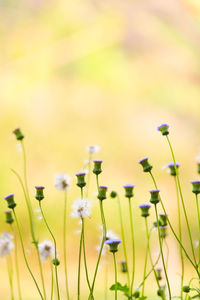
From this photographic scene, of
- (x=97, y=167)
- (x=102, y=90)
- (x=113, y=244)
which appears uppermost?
(x=102, y=90)

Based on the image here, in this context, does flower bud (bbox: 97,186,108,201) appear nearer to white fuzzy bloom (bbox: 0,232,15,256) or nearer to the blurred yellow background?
white fuzzy bloom (bbox: 0,232,15,256)

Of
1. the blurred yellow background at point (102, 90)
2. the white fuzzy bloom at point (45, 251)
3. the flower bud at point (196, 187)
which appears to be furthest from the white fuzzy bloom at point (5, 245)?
the blurred yellow background at point (102, 90)

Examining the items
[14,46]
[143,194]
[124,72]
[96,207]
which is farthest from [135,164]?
[14,46]

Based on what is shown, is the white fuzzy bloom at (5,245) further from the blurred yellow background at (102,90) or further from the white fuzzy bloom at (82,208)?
the blurred yellow background at (102,90)

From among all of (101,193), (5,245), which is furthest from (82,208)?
(5,245)

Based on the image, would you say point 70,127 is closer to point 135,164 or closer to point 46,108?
point 46,108

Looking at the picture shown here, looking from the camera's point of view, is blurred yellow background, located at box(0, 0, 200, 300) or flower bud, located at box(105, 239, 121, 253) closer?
flower bud, located at box(105, 239, 121, 253)

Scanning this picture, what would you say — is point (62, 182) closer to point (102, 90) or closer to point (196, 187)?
point (196, 187)

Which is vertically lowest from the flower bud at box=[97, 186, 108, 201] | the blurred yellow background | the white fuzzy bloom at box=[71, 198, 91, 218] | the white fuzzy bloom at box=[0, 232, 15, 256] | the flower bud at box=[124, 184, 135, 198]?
the white fuzzy bloom at box=[0, 232, 15, 256]

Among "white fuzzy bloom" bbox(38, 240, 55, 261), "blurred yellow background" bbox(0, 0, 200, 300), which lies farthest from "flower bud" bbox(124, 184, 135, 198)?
"blurred yellow background" bbox(0, 0, 200, 300)
